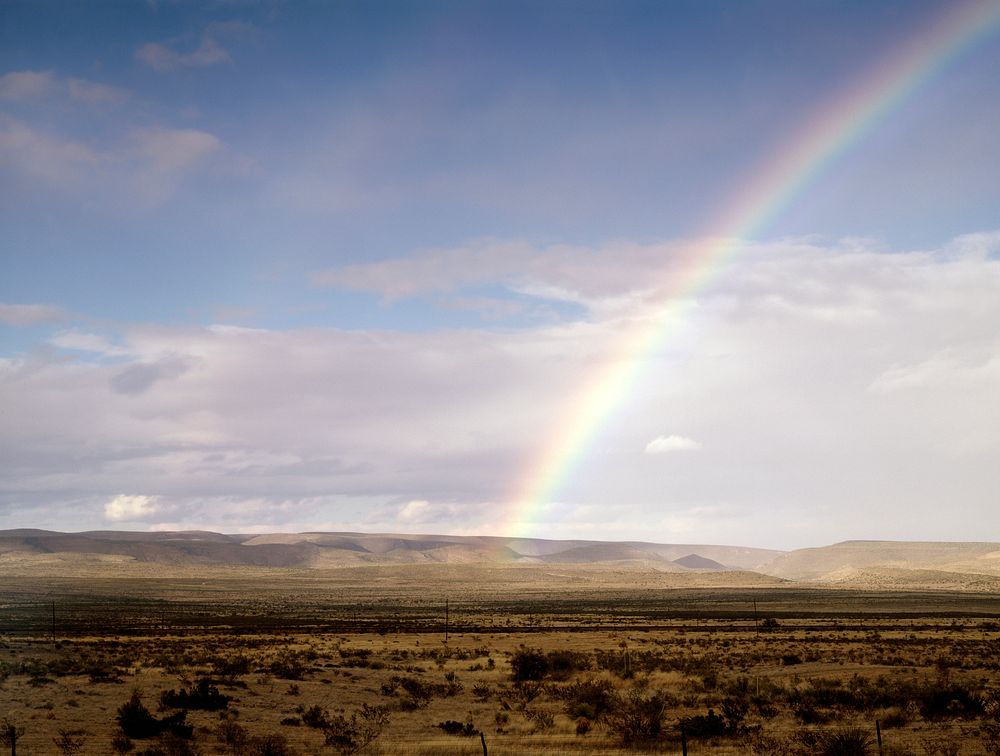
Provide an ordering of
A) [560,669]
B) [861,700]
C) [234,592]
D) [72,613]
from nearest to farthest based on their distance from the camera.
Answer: [861,700] → [560,669] → [72,613] → [234,592]

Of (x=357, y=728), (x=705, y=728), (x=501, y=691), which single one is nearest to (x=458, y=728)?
(x=357, y=728)

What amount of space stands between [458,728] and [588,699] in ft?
15.3

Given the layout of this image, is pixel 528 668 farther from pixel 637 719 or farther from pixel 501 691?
pixel 637 719

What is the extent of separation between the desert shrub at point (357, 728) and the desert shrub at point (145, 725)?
3.56 m

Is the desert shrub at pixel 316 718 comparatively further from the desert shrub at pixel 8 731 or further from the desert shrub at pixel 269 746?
the desert shrub at pixel 8 731

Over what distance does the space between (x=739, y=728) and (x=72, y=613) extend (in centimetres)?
8635

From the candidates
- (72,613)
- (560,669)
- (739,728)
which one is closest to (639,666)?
(560,669)

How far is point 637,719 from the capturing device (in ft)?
72.0

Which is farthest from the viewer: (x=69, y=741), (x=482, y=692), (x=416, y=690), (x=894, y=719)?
(x=482, y=692)

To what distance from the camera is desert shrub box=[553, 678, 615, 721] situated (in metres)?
24.3

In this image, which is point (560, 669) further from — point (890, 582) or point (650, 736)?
point (890, 582)

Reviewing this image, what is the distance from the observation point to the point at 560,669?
3591 cm

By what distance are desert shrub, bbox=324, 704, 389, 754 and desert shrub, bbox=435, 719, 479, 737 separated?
5.62 ft

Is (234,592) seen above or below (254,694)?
below
